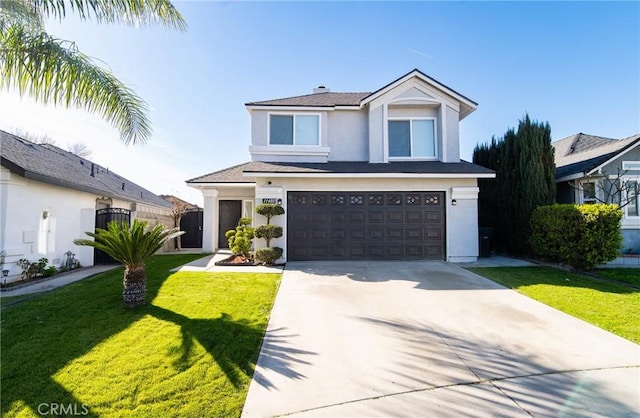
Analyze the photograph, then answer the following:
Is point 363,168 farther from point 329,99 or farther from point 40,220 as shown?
point 40,220

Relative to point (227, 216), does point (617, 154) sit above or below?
above

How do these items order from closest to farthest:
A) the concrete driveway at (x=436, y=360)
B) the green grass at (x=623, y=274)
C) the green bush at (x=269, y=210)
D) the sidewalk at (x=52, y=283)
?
the concrete driveway at (x=436, y=360) → the sidewalk at (x=52, y=283) → the green grass at (x=623, y=274) → the green bush at (x=269, y=210)

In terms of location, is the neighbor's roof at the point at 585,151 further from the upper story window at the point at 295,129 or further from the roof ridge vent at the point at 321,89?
the roof ridge vent at the point at 321,89

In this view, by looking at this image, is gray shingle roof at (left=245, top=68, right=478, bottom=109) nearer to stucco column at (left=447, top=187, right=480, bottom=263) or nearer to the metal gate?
stucco column at (left=447, top=187, right=480, bottom=263)

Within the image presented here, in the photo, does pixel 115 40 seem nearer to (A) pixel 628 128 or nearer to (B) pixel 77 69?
(B) pixel 77 69

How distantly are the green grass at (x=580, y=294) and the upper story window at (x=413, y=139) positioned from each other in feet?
17.2

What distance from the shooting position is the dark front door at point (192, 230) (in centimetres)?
1625

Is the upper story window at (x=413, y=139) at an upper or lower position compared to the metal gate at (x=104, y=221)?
upper

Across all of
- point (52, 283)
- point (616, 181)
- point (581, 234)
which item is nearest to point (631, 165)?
point (616, 181)

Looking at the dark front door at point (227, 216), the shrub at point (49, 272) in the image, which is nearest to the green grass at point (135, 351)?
the shrub at point (49, 272)

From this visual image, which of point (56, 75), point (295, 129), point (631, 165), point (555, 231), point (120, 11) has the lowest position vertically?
point (555, 231)

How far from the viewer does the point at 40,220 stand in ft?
26.7
